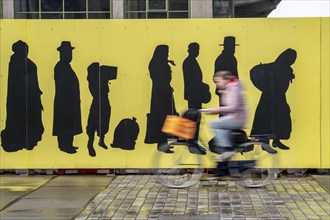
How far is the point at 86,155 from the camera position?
427 inches

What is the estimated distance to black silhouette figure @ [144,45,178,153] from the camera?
10766mm

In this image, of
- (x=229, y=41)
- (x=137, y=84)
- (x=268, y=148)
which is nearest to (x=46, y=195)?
(x=137, y=84)

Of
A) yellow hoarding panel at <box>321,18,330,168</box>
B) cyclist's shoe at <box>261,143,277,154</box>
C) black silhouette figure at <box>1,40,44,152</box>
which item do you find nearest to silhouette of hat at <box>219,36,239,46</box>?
yellow hoarding panel at <box>321,18,330,168</box>

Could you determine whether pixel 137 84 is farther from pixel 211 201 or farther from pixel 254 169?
pixel 211 201

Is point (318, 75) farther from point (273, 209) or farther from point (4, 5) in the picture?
point (4, 5)

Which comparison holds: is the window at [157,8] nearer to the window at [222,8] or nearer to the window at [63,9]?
the window at [63,9]

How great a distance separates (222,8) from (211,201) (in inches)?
210

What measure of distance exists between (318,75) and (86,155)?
5.02 m

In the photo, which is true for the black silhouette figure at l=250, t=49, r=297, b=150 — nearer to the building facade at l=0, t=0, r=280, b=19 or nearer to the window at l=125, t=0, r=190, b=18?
the building facade at l=0, t=0, r=280, b=19

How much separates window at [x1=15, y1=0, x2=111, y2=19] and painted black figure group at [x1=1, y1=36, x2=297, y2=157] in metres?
1.47

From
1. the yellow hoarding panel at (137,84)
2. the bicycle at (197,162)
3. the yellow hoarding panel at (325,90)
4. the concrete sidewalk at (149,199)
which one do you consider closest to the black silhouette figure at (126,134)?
the yellow hoarding panel at (137,84)

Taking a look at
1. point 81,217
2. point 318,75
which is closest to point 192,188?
point 81,217

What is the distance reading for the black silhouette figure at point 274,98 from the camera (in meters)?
10.6

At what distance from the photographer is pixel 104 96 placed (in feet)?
35.5
